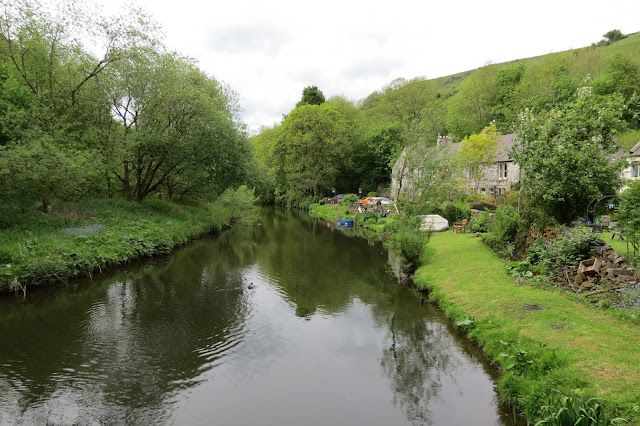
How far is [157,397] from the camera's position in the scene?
916cm

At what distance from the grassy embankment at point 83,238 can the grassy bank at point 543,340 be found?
57.4 ft

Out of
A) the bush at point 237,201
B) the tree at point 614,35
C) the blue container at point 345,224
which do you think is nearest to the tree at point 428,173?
the blue container at point 345,224

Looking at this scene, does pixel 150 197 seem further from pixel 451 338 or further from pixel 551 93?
pixel 551 93

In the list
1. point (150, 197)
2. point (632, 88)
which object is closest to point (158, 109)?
point (150, 197)

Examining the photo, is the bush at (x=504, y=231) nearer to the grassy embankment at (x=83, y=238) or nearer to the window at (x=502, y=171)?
the grassy embankment at (x=83, y=238)

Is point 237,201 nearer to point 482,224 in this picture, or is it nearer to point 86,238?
point 86,238

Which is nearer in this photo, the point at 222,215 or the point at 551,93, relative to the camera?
the point at 222,215

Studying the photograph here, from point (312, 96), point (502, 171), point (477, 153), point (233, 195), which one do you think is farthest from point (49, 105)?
point (312, 96)

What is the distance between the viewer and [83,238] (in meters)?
20.4

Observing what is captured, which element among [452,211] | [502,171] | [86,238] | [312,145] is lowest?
[452,211]

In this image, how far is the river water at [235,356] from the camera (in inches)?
344

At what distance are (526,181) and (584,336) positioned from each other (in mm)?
11109

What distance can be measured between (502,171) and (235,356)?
154 ft

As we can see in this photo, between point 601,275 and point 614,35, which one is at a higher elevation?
point 614,35
